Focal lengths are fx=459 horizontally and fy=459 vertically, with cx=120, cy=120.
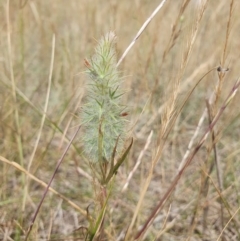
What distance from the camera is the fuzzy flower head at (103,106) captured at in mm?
801

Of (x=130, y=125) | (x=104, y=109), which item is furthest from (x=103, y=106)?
(x=130, y=125)

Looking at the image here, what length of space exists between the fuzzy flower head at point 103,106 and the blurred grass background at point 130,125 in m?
0.05

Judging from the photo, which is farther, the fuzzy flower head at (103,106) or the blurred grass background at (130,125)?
the blurred grass background at (130,125)

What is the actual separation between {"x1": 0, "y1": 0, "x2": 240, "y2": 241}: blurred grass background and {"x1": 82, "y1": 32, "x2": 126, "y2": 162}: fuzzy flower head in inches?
1.8

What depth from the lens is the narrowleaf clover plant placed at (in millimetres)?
802

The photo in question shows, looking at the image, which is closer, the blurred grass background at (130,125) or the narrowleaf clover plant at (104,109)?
the narrowleaf clover plant at (104,109)

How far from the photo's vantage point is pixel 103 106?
2.69 ft

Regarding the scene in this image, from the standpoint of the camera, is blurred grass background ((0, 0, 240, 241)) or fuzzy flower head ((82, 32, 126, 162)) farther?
blurred grass background ((0, 0, 240, 241))

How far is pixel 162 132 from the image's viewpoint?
2.80 ft

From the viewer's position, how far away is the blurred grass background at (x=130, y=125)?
1403 millimetres

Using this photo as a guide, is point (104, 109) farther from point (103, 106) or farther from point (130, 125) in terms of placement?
point (130, 125)

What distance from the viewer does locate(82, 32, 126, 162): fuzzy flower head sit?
2.63ft

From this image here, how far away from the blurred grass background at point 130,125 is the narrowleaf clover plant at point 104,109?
1.7 inches

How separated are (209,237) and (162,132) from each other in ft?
2.14
